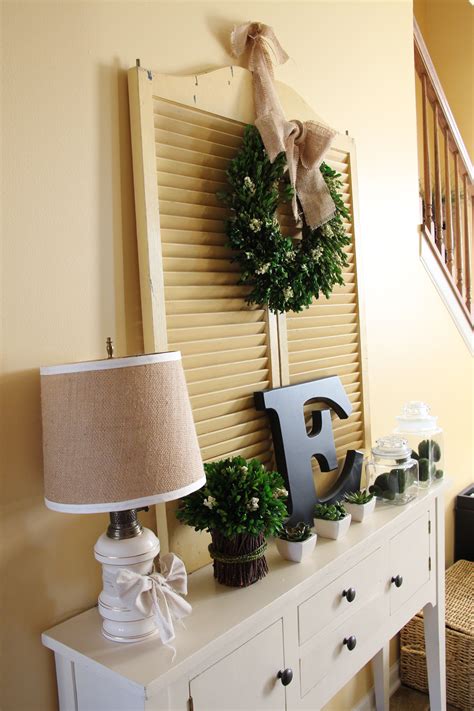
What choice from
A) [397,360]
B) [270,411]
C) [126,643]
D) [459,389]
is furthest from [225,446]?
[459,389]

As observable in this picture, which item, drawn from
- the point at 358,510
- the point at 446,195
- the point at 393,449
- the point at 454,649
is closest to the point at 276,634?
the point at 358,510

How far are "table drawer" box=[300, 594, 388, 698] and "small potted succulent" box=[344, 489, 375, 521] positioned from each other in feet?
0.68

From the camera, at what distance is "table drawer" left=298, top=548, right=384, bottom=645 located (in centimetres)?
134

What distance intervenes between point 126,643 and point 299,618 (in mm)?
397

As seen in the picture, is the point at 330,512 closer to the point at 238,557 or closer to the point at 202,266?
the point at 238,557

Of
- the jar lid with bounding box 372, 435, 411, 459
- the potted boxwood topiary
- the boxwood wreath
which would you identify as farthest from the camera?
the jar lid with bounding box 372, 435, 411, 459

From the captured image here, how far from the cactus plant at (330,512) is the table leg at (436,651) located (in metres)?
0.62

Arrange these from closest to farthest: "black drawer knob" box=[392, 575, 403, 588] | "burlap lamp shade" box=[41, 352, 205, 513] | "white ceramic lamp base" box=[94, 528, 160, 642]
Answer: "burlap lamp shade" box=[41, 352, 205, 513]
"white ceramic lamp base" box=[94, 528, 160, 642]
"black drawer knob" box=[392, 575, 403, 588]

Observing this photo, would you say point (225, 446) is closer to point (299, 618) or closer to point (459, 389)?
point (299, 618)

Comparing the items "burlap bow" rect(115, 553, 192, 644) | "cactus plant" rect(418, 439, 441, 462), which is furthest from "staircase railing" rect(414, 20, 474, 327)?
"burlap bow" rect(115, 553, 192, 644)

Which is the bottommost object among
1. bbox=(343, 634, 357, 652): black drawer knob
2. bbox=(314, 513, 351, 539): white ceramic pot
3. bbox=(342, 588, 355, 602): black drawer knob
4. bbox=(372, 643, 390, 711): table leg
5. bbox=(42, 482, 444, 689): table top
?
bbox=(372, 643, 390, 711): table leg

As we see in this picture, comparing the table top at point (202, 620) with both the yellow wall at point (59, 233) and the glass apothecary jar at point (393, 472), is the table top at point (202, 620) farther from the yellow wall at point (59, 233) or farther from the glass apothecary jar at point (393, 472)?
the glass apothecary jar at point (393, 472)

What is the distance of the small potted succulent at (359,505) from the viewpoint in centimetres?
162

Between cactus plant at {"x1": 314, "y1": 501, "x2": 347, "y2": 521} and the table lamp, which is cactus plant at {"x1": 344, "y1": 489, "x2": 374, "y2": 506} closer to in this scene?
cactus plant at {"x1": 314, "y1": 501, "x2": 347, "y2": 521}
